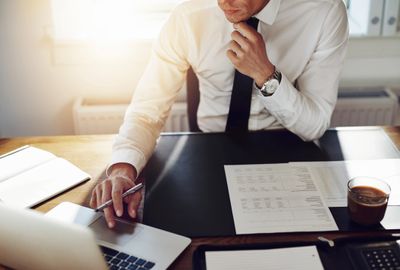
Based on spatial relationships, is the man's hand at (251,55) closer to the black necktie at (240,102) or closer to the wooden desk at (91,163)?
the black necktie at (240,102)

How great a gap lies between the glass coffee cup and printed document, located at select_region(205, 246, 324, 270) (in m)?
0.14

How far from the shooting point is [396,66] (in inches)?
92.4

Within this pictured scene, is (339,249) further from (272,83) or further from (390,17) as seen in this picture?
(390,17)

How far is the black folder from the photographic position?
1.11m

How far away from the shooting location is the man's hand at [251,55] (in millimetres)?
1409

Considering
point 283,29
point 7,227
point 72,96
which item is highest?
point 283,29

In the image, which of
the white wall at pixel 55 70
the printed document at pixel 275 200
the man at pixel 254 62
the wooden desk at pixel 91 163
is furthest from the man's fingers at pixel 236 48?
the white wall at pixel 55 70

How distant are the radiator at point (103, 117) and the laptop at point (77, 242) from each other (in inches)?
42.6

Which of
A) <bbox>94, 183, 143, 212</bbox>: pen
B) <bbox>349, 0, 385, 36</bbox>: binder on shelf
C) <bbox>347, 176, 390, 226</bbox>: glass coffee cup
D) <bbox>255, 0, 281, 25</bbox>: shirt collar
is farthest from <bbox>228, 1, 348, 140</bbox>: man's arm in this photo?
<bbox>349, 0, 385, 36</bbox>: binder on shelf

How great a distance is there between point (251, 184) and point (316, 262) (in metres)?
0.31

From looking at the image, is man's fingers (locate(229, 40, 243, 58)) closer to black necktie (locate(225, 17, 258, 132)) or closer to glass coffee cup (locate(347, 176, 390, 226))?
black necktie (locate(225, 17, 258, 132))

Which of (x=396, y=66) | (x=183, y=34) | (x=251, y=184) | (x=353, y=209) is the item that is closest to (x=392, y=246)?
(x=353, y=209)

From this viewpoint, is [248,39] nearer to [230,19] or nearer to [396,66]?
[230,19]

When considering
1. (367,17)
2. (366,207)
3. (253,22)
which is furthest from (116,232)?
(367,17)
